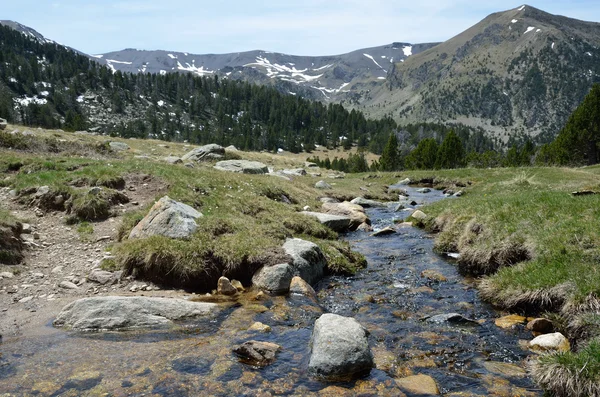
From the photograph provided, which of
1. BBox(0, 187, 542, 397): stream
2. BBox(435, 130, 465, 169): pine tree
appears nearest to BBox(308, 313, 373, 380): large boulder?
BBox(0, 187, 542, 397): stream

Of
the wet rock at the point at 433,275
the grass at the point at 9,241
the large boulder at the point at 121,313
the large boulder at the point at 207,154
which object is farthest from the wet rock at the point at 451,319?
the large boulder at the point at 207,154

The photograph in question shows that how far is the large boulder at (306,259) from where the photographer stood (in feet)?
46.8

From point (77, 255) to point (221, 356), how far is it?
8.82 m

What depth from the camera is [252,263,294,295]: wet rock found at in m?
13.1

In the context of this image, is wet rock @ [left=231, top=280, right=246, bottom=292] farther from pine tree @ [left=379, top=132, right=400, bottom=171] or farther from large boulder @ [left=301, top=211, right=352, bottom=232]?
pine tree @ [left=379, top=132, right=400, bottom=171]

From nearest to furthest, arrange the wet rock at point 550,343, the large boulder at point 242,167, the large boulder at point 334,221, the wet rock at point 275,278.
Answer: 1. the wet rock at point 550,343
2. the wet rock at point 275,278
3. the large boulder at point 334,221
4. the large boulder at point 242,167

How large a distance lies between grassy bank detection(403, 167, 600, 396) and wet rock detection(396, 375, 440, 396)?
2050mm

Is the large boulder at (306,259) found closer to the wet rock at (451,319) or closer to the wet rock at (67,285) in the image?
the wet rock at (451,319)

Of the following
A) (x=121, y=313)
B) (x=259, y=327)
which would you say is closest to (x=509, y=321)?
(x=259, y=327)

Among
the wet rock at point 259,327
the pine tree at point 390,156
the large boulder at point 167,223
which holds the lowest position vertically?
the pine tree at point 390,156

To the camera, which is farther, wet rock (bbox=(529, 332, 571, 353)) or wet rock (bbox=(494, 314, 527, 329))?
wet rock (bbox=(494, 314, 527, 329))

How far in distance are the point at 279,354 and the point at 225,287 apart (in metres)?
4.54

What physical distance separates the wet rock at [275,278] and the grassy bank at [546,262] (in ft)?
21.4

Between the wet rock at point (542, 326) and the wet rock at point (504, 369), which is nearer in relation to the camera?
the wet rock at point (504, 369)
